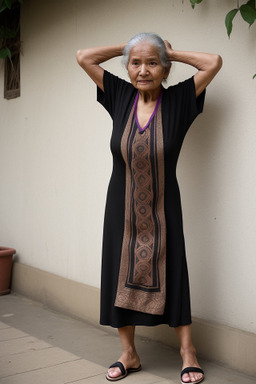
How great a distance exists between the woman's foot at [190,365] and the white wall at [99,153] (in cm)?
30

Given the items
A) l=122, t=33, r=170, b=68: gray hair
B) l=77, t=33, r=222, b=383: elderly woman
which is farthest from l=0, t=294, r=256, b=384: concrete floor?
l=122, t=33, r=170, b=68: gray hair

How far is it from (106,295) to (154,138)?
89cm

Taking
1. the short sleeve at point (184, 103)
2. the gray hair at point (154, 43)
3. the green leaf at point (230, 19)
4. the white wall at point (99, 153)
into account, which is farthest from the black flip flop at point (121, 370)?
the green leaf at point (230, 19)

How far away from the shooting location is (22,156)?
481 cm

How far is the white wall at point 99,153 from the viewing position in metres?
2.94

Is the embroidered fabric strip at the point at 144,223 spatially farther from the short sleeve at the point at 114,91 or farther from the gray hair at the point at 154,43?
the gray hair at the point at 154,43

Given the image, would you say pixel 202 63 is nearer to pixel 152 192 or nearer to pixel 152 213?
pixel 152 192

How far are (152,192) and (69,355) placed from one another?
1137 millimetres

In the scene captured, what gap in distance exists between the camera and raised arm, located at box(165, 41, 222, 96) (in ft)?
8.95

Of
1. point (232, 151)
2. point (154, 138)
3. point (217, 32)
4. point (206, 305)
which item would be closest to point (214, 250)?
point (206, 305)

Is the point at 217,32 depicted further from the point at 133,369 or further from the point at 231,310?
the point at 133,369

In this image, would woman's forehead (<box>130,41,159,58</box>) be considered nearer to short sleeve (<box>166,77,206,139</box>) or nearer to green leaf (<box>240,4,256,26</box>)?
short sleeve (<box>166,77,206,139</box>)

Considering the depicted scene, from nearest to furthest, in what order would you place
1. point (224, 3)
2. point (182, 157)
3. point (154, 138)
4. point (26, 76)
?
point (154, 138), point (224, 3), point (182, 157), point (26, 76)

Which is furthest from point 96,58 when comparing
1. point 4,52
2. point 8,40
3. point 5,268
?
point 5,268
